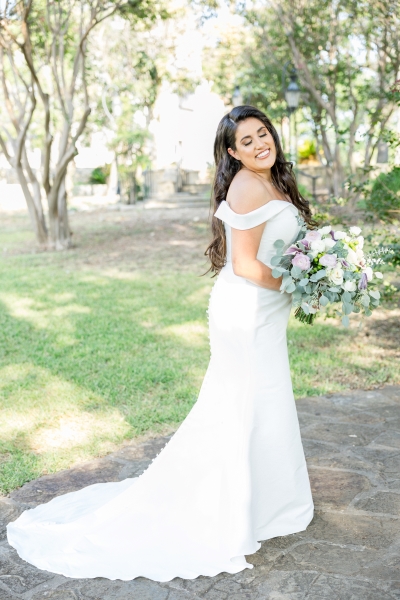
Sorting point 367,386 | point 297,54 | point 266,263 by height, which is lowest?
point 367,386

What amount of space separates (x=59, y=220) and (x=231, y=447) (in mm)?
11124

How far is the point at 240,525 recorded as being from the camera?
323cm

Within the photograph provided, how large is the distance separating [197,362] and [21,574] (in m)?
3.56

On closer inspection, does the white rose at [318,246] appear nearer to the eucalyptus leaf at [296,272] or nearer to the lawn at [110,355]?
the eucalyptus leaf at [296,272]

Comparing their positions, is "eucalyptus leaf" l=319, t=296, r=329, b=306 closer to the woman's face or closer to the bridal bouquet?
the bridal bouquet

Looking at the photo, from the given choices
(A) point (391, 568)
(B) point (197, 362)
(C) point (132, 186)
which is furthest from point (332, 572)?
(C) point (132, 186)

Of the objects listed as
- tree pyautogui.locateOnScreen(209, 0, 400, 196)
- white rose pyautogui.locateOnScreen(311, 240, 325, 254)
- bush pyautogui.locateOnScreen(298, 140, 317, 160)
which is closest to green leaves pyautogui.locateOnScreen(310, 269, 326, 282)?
white rose pyautogui.locateOnScreen(311, 240, 325, 254)

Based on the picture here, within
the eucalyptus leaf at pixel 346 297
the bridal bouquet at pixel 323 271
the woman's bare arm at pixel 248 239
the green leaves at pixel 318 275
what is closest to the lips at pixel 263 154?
the woman's bare arm at pixel 248 239

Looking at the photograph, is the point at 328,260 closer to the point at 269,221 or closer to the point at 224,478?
the point at 269,221

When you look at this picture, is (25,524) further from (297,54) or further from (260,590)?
(297,54)

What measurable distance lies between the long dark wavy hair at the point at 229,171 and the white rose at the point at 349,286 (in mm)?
535

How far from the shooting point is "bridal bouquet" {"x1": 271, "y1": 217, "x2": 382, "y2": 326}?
307 cm

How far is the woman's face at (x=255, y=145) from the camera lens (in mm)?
3316

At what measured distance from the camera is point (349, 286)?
3088mm
